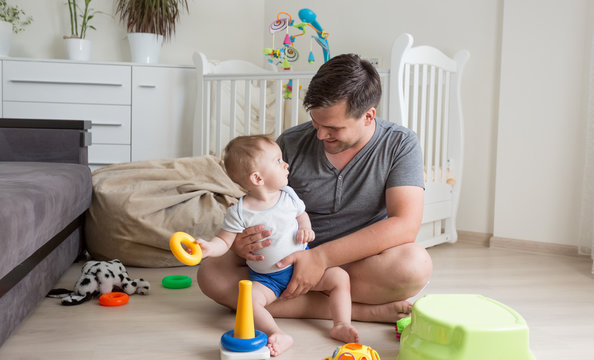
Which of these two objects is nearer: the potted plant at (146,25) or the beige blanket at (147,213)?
the beige blanket at (147,213)

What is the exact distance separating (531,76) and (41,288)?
214cm

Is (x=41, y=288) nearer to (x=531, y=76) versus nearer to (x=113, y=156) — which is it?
(x=113, y=156)

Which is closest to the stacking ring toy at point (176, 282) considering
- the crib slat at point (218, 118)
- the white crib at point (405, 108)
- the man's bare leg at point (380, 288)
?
the man's bare leg at point (380, 288)

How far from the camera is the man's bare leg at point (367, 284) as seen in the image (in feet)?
4.77

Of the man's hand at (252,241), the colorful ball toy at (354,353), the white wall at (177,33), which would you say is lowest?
the colorful ball toy at (354,353)

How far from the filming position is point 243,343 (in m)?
1.24

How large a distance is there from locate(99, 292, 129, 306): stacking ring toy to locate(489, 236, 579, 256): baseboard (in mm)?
1749

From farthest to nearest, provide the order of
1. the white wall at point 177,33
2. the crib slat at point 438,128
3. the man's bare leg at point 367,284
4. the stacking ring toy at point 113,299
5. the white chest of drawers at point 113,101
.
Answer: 1. the white wall at point 177,33
2. the white chest of drawers at point 113,101
3. the crib slat at point 438,128
4. the stacking ring toy at point 113,299
5. the man's bare leg at point 367,284

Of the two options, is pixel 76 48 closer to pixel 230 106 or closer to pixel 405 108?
pixel 230 106

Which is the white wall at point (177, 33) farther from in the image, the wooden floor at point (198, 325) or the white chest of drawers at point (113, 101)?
the wooden floor at point (198, 325)

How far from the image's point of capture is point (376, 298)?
1512 mm

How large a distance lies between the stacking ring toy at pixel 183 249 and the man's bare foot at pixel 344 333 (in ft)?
1.34

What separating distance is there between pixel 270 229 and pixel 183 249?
25cm

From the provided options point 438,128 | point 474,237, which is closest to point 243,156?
point 438,128
